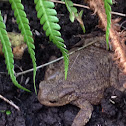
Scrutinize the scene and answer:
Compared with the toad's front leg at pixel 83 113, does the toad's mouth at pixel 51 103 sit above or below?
above

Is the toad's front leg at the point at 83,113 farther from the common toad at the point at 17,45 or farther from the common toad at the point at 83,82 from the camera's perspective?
the common toad at the point at 17,45

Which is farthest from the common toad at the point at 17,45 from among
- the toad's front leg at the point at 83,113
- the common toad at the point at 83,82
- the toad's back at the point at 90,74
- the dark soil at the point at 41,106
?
the toad's front leg at the point at 83,113

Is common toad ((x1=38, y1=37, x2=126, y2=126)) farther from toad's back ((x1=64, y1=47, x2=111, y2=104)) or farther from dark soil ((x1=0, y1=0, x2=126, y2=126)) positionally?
dark soil ((x1=0, y1=0, x2=126, y2=126))

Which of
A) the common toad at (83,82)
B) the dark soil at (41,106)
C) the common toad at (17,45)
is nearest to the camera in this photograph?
the dark soil at (41,106)

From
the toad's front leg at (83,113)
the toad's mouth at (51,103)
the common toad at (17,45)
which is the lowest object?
the toad's front leg at (83,113)

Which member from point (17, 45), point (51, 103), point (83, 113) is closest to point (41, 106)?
point (51, 103)

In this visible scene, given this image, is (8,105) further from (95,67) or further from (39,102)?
(95,67)

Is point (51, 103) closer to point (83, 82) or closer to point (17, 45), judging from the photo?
point (83, 82)

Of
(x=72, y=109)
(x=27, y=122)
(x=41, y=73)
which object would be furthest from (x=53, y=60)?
(x=27, y=122)

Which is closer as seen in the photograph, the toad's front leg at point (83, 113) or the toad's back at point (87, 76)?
the toad's front leg at point (83, 113)
